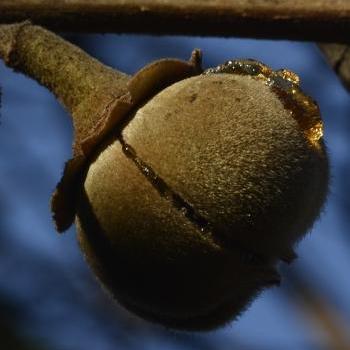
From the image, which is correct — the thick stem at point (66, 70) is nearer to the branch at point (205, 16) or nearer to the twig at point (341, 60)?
the branch at point (205, 16)

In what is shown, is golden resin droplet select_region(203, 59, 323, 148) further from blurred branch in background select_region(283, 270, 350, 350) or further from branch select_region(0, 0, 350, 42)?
blurred branch in background select_region(283, 270, 350, 350)

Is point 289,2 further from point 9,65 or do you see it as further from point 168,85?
point 9,65

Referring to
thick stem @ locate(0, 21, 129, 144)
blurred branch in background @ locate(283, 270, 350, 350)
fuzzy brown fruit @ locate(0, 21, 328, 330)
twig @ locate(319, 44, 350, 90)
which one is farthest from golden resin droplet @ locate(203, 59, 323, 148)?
blurred branch in background @ locate(283, 270, 350, 350)

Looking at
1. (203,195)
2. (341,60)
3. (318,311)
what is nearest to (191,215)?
(203,195)

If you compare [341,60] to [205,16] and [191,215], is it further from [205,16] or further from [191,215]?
[191,215]

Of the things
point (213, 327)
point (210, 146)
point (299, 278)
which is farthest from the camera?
point (299, 278)

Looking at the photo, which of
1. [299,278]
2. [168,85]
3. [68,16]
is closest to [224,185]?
[168,85]
